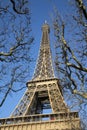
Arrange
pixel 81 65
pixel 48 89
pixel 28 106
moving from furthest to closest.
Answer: pixel 48 89, pixel 28 106, pixel 81 65

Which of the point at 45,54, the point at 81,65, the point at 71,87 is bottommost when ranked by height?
the point at 45,54

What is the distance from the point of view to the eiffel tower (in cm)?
4538

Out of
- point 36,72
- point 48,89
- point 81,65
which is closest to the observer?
point 81,65

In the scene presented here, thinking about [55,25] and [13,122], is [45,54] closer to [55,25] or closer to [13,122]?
[13,122]

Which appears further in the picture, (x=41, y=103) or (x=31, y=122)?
(x=41, y=103)

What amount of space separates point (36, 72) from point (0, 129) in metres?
16.2

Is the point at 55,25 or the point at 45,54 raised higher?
the point at 55,25

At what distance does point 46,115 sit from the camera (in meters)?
46.6

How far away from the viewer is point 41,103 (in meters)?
57.2

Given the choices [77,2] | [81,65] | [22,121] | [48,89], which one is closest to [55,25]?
[77,2]

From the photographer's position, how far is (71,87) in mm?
12172

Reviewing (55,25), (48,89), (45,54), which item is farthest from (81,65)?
(45,54)

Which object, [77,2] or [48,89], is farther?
[48,89]

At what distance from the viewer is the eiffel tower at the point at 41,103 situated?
4538cm
